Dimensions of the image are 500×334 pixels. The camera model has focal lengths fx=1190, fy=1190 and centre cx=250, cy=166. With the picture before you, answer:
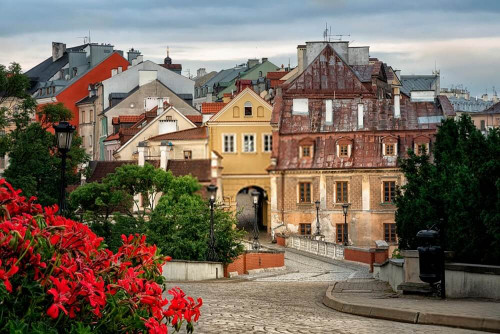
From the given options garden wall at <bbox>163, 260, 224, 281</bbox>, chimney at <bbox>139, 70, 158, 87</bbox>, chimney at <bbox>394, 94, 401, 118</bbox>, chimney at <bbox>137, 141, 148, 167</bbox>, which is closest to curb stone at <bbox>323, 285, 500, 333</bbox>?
garden wall at <bbox>163, 260, 224, 281</bbox>

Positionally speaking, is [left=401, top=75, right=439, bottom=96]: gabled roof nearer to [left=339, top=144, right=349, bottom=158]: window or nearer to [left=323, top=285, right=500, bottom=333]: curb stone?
[left=339, top=144, right=349, bottom=158]: window

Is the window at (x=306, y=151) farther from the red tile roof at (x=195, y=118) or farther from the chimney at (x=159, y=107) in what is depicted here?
the red tile roof at (x=195, y=118)

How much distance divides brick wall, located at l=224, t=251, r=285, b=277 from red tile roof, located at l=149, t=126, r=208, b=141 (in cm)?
2922

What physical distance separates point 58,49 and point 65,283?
4547 inches

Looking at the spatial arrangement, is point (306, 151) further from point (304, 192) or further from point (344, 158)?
point (304, 192)

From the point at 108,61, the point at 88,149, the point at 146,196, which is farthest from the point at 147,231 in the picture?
the point at 108,61

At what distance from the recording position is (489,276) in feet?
66.7

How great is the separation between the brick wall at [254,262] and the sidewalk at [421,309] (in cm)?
1818

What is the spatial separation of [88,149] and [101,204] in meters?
50.2

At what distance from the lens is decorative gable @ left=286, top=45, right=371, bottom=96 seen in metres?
80.9

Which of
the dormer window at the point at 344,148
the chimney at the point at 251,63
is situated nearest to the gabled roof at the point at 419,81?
the chimney at the point at 251,63

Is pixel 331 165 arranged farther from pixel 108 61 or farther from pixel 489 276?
pixel 489 276

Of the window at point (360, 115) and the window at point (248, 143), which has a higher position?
the window at point (360, 115)

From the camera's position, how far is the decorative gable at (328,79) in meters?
80.9
